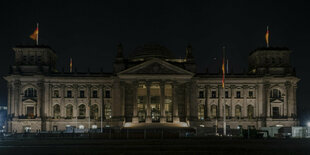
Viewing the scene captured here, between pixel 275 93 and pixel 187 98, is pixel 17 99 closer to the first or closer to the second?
pixel 187 98

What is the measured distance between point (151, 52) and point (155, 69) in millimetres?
17841

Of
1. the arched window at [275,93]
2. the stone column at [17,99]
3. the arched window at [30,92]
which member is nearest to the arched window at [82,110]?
the arched window at [30,92]

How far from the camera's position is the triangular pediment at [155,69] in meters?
96.7

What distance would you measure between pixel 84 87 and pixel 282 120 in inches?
2148

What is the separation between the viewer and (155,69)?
318ft

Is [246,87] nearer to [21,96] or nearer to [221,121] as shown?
[221,121]

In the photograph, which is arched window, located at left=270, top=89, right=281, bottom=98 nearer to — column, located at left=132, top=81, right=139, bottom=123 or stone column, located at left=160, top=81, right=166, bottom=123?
stone column, located at left=160, top=81, right=166, bottom=123

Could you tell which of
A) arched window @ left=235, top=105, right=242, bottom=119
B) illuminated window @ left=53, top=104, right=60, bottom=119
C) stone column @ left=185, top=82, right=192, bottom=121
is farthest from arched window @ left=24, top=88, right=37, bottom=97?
arched window @ left=235, top=105, right=242, bottom=119

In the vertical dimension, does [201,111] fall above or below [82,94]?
below

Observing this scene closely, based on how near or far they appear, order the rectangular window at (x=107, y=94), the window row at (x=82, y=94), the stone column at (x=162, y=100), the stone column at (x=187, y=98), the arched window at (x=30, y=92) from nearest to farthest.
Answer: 1. the stone column at (x=162, y=100)
2. the stone column at (x=187, y=98)
3. the arched window at (x=30, y=92)
4. the window row at (x=82, y=94)
5. the rectangular window at (x=107, y=94)

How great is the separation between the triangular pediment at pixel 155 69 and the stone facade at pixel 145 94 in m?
0.26

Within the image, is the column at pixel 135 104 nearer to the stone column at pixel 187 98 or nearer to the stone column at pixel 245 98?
the stone column at pixel 187 98

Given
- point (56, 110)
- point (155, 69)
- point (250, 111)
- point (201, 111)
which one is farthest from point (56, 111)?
point (250, 111)

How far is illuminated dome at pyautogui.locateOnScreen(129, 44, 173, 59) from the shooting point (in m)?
113
